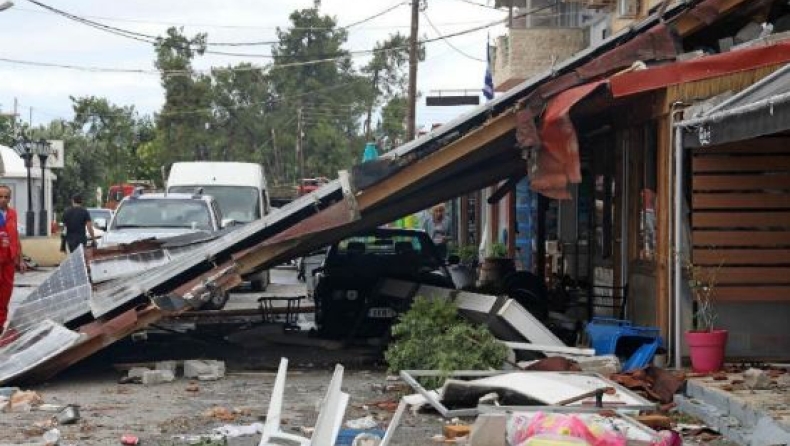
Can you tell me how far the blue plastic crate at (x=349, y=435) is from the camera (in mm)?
8523

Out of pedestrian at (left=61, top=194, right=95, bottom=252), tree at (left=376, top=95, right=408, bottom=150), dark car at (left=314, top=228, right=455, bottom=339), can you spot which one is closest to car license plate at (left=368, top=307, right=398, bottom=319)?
dark car at (left=314, top=228, right=455, bottom=339)

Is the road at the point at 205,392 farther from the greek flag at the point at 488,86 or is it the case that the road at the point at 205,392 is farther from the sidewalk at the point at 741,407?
the greek flag at the point at 488,86

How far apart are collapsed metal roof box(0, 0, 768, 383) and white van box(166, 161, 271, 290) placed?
12.7 m

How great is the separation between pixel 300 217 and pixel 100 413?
3.16 meters

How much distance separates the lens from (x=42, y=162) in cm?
→ 3703

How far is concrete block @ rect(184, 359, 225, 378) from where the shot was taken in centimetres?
1243

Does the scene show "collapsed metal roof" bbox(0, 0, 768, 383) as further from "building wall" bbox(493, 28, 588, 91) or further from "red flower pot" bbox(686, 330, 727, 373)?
"building wall" bbox(493, 28, 588, 91)

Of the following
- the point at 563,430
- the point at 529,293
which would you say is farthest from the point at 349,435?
the point at 529,293

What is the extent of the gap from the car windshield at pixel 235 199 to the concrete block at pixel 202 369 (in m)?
13.2

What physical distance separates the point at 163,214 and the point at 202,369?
932 cm

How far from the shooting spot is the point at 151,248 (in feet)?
50.4

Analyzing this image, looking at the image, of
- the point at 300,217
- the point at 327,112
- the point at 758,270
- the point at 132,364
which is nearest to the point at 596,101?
the point at 758,270

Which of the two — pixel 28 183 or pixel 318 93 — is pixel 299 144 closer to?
pixel 318 93

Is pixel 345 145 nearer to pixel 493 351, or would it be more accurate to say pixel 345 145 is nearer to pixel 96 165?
pixel 96 165
